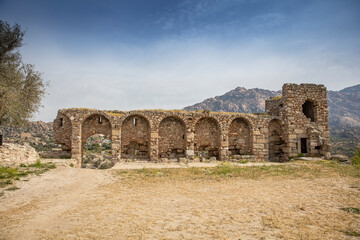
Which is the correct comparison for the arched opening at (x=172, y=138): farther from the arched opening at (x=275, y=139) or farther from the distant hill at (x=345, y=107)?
the distant hill at (x=345, y=107)

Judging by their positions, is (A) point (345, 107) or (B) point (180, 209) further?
(A) point (345, 107)

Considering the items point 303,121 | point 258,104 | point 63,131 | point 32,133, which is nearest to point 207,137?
point 303,121

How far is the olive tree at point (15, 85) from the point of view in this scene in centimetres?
1543

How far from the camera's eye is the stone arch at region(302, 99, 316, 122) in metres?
21.8

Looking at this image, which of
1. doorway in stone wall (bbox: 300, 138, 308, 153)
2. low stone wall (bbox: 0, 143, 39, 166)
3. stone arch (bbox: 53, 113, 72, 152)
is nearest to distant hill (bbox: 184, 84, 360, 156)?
doorway in stone wall (bbox: 300, 138, 308, 153)

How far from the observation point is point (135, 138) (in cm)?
2000

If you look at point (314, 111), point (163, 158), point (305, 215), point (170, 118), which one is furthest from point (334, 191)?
point (314, 111)

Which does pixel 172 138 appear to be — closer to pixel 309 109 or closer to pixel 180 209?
pixel 180 209

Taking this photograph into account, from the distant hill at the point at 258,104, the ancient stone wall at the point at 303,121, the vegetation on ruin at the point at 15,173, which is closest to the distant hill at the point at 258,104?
the distant hill at the point at 258,104

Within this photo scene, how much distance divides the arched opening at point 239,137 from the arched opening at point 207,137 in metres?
1.47

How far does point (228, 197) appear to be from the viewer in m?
7.79

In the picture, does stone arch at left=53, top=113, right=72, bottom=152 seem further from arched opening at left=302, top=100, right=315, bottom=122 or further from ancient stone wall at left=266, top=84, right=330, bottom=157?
arched opening at left=302, top=100, right=315, bottom=122

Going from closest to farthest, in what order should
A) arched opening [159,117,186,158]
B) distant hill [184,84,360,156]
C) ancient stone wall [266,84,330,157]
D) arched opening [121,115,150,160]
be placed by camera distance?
1. arched opening [121,115,150,160]
2. arched opening [159,117,186,158]
3. ancient stone wall [266,84,330,157]
4. distant hill [184,84,360,156]

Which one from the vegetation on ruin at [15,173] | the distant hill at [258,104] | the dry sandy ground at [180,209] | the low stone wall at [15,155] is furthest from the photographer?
the distant hill at [258,104]
